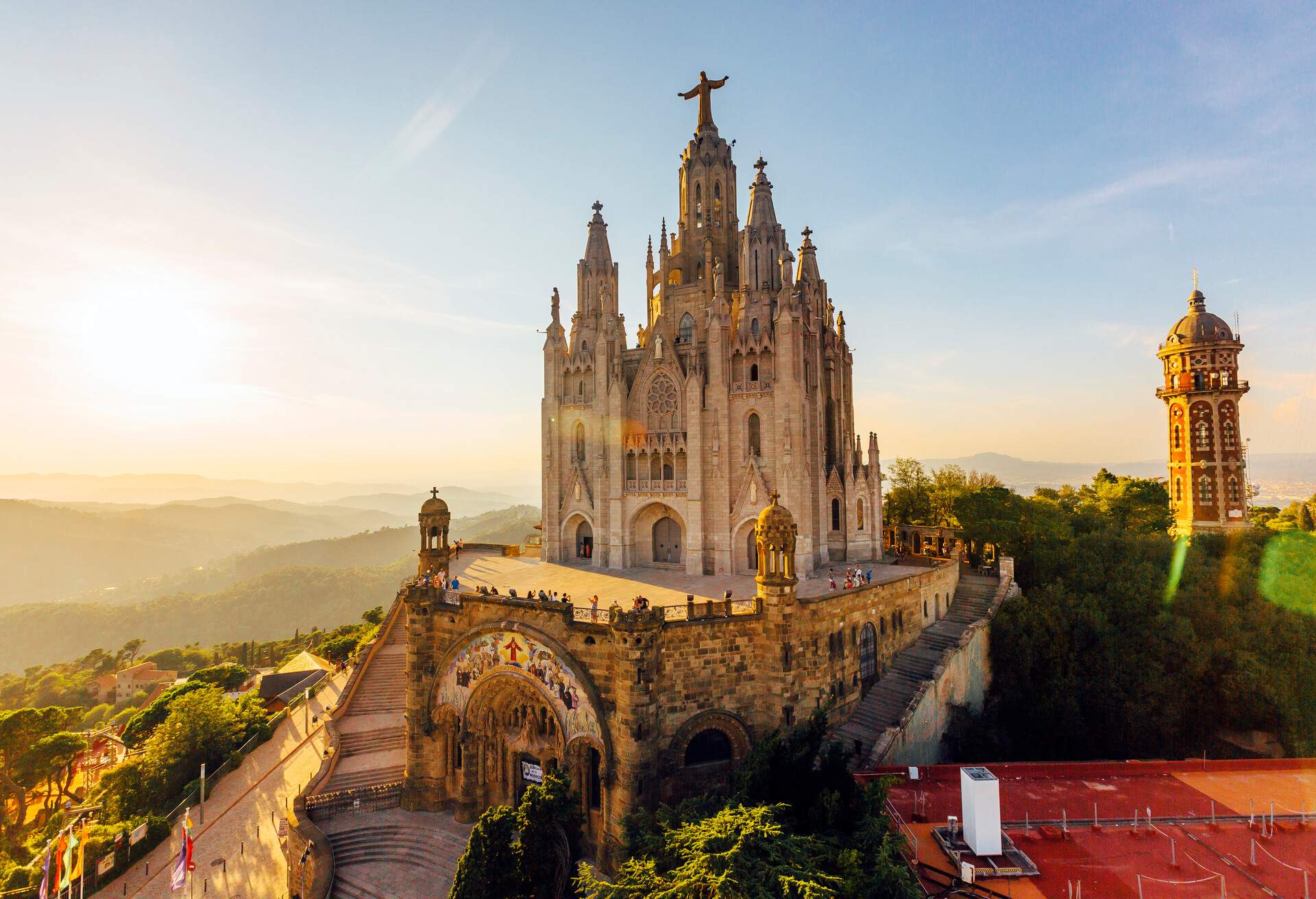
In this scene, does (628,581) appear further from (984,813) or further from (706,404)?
(984,813)

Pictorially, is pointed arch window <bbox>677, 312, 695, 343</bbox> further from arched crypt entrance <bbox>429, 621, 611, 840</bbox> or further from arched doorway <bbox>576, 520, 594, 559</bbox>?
arched crypt entrance <bbox>429, 621, 611, 840</bbox>

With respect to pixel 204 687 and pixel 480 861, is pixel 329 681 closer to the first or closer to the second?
pixel 204 687

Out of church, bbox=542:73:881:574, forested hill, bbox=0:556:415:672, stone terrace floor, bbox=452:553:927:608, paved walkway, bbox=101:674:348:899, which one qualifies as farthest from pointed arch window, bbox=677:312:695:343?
forested hill, bbox=0:556:415:672

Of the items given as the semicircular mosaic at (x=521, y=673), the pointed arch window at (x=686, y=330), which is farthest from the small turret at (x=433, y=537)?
the pointed arch window at (x=686, y=330)

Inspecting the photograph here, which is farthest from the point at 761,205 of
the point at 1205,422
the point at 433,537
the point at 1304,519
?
the point at 1304,519

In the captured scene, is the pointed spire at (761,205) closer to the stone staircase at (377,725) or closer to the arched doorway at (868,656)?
the arched doorway at (868,656)

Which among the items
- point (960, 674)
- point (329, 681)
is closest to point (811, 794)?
point (960, 674)
